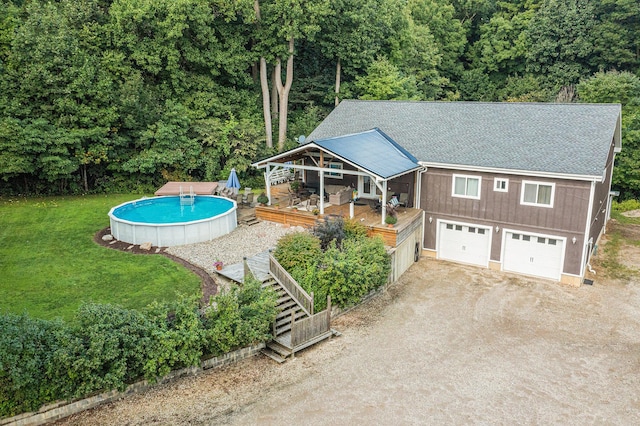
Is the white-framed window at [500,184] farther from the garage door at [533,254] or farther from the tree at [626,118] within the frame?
the tree at [626,118]

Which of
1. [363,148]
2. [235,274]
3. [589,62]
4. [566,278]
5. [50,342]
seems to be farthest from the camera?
[589,62]

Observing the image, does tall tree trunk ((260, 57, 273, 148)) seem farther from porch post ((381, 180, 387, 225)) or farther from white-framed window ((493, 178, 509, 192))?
white-framed window ((493, 178, 509, 192))

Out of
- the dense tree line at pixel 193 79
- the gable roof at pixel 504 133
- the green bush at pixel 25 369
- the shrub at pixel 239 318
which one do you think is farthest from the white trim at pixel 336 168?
the green bush at pixel 25 369

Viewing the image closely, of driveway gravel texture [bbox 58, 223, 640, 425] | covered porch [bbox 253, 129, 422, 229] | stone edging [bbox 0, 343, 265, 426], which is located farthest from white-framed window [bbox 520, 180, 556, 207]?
stone edging [bbox 0, 343, 265, 426]

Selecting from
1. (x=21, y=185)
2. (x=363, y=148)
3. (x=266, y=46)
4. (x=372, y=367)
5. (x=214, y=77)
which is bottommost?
(x=372, y=367)

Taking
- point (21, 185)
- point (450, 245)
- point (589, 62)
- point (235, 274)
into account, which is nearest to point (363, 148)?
point (450, 245)

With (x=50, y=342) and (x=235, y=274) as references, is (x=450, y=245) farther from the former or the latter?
(x=50, y=342)

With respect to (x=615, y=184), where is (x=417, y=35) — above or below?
above

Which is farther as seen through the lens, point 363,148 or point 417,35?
point 417,35
